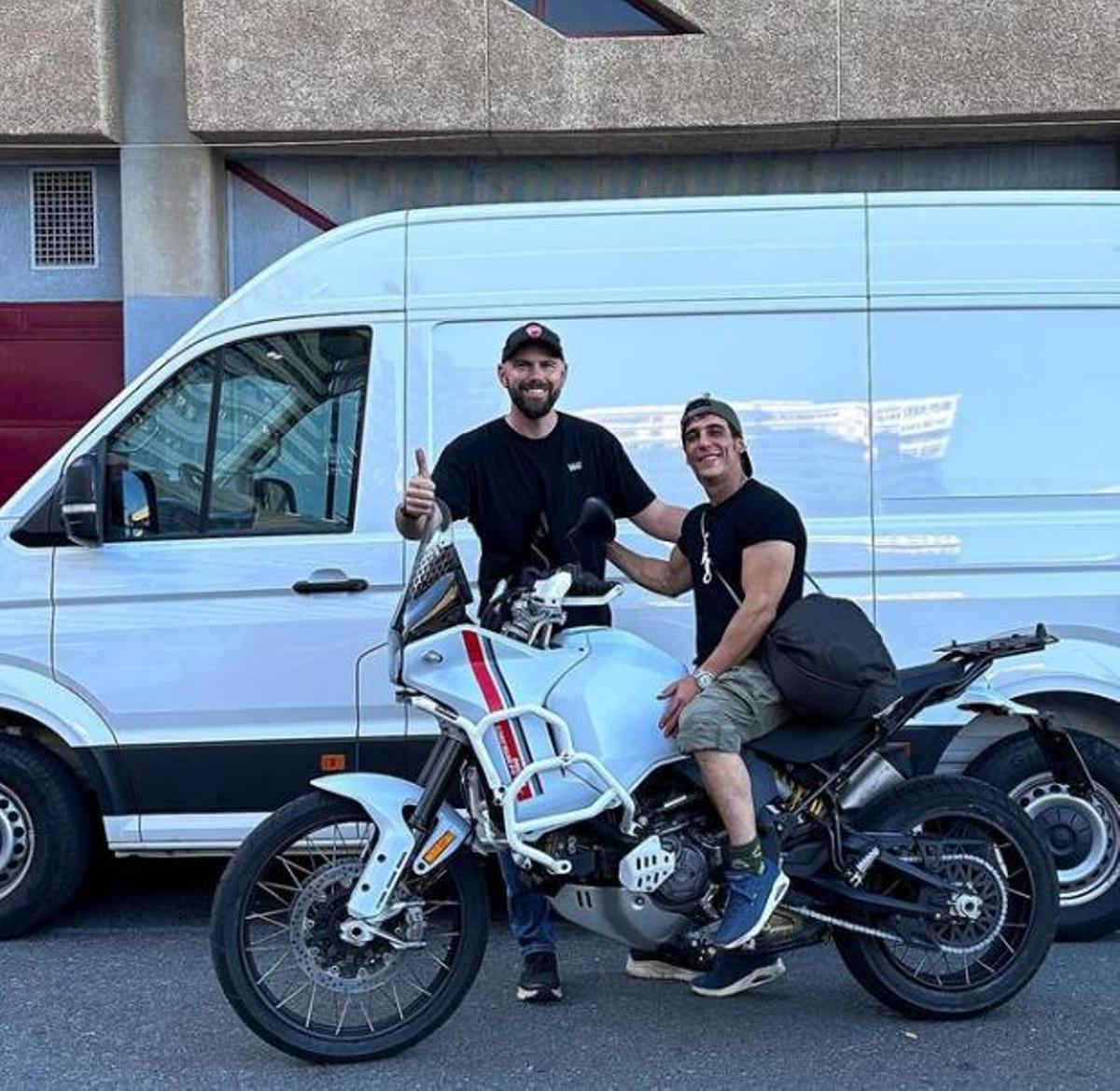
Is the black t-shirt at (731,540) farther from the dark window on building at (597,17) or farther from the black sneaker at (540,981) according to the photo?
the dark window on building at (597,17)

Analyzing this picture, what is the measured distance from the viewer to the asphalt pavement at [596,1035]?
398cm

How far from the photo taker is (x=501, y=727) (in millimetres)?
3957

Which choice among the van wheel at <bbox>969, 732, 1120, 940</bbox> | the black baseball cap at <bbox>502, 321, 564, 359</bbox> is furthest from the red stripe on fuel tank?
the van wheel at <bbox>969, 732, 1120, 940</bbox>

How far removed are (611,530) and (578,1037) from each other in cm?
153

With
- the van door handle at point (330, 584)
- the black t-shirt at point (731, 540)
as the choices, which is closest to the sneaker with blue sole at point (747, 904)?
the black t-shirt at point (731, 540)

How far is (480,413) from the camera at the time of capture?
5.17 metres

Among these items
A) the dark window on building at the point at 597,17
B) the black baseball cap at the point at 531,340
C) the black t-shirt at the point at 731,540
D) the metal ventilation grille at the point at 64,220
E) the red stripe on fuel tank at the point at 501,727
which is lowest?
the red stripe on fuel tank at the point at 501,727

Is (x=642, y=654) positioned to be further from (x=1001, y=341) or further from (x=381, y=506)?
(x=1001, y=341)

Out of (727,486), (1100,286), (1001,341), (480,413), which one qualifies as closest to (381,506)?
(480,413)

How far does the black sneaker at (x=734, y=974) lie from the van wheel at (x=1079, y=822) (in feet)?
4.16

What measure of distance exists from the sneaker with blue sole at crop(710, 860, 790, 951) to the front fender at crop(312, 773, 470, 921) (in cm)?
76

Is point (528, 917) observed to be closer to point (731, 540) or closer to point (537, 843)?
point (537, 843)

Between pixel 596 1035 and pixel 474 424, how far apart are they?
215 centimetres

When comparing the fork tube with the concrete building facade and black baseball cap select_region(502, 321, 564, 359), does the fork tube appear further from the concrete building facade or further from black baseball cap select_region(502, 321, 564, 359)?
the concrete building facade
